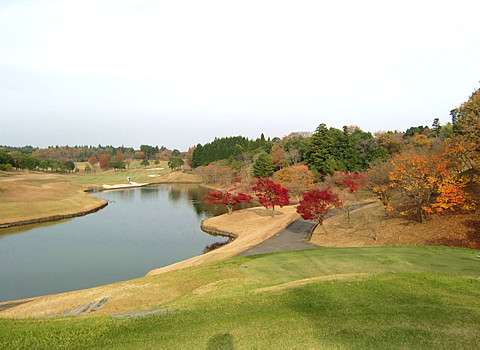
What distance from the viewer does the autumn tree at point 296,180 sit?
5491cm

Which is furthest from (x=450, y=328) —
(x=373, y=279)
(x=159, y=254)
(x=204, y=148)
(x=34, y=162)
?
(x=34, y=162)

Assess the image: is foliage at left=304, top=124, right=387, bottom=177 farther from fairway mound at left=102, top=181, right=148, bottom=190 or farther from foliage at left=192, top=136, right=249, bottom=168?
fairway mound at left=102, top=181, right=148, bottom=190

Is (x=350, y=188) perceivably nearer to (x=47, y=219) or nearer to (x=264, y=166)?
(x=264, y=166)

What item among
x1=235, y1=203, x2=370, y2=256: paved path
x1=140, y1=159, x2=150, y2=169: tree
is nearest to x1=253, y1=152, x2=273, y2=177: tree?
x1=235, y1=203, x2=370, y2=256: paved path

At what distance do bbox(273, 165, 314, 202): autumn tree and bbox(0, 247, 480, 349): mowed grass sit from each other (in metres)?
41.7

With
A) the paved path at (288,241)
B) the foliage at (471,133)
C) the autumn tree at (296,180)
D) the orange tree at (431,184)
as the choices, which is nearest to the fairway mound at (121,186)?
the autumn tree at (296,180)

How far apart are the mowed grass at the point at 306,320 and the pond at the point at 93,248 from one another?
49.5 ft

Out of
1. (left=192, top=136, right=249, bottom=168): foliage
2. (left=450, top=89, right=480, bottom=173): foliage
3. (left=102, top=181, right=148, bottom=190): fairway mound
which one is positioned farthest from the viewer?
(left=192, top=136, right=249, bottom=168): foliage

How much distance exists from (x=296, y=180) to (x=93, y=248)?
1442 inches

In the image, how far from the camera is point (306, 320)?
25.8 ft

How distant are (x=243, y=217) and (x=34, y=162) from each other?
373 feet

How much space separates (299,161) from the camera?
8019 cm

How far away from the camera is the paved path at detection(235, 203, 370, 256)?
22.9 m

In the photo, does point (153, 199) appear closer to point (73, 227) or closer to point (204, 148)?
point (73, 227)
